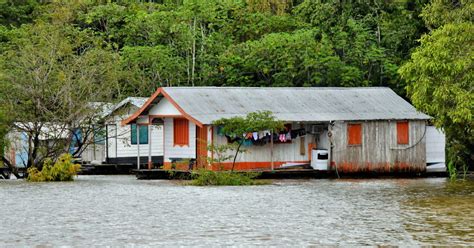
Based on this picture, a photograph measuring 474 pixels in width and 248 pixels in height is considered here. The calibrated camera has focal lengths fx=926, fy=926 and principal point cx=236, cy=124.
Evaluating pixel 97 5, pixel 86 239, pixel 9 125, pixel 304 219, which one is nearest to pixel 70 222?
pixel 86 239

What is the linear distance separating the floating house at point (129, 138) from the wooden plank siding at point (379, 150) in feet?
29.0

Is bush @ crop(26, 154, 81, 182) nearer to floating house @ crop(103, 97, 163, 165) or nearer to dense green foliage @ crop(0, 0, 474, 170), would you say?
dense green foliage @ crop(0, 0, 474, 170)

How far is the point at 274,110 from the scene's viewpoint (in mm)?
40156

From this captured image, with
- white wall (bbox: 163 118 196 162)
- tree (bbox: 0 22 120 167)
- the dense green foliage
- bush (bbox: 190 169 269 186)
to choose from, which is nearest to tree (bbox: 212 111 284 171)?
bush (bbox: 190 169 269 186)

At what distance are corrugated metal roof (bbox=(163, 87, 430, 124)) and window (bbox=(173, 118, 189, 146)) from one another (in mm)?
1598

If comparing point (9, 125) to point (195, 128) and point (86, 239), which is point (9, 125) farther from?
point (86, 239)

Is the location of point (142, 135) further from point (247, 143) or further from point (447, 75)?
point (447, 75)

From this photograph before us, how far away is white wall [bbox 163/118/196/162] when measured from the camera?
41.0 metres

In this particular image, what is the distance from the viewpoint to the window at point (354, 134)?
40.5 meters

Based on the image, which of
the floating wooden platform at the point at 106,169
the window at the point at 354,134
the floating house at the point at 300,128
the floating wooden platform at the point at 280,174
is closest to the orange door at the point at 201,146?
the floating house at the point at 300,128

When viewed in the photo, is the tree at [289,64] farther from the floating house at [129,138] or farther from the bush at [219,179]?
the bush at [219,179]

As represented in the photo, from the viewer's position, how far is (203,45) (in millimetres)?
57625

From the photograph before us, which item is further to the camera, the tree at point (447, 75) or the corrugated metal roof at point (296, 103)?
A: the corrugated metal roof at point (296, 103)

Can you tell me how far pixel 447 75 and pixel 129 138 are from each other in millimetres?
18682
